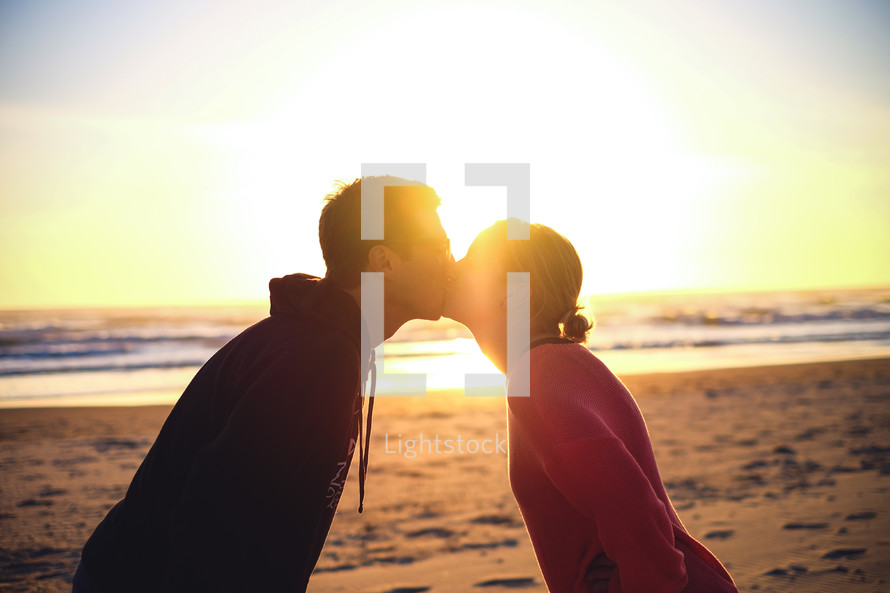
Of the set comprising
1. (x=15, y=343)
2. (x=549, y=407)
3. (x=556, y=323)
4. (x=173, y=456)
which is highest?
(x=556, y=323)

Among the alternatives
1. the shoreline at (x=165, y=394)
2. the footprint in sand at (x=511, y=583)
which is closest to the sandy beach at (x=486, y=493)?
the footprint in sand at (x=511, y=583)

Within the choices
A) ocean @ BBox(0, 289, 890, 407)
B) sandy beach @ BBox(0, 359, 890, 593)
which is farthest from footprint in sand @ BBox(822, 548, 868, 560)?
ocean @ BBox(0, 289, 890, 407)

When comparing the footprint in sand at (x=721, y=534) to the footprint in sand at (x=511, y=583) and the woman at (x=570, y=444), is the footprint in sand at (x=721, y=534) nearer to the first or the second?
the footprint in sand at (x=511, y=583)

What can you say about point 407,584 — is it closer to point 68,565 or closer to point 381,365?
point 68,565

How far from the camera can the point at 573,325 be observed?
7.74 feet

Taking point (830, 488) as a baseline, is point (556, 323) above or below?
Result: above

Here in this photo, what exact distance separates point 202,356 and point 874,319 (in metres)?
32.9

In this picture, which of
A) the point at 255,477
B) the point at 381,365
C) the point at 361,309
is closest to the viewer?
the point at 255,477

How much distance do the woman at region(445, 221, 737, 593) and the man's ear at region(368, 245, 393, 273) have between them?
30 centimetres

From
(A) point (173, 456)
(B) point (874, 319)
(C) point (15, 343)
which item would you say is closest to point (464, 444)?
(A) point (173, 456)

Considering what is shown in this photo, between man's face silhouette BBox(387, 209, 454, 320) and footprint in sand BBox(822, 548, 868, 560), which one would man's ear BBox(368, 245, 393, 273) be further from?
footprint in sand BBox(822, 548, 868, 560)

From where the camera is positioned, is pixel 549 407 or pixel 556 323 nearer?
pixel 549 407

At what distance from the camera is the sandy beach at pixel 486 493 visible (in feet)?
16.2

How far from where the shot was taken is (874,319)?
33.8 metres
